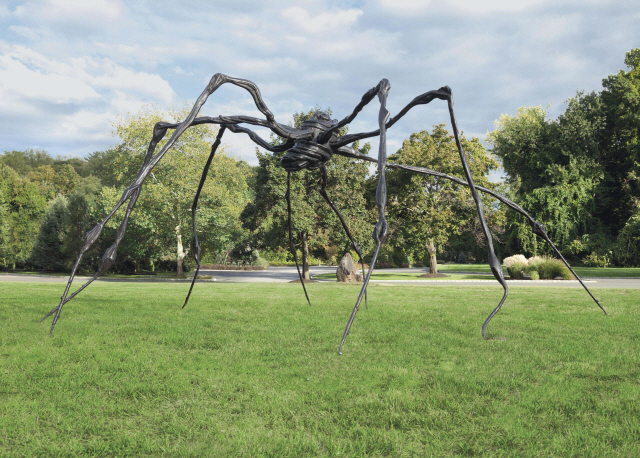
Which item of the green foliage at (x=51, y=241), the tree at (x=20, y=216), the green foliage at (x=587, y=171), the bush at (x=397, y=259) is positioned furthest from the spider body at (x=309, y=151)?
the bush at (x=397, y=259)

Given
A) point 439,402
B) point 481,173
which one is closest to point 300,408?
point 439,402

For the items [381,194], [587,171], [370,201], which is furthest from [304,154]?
[587,171]

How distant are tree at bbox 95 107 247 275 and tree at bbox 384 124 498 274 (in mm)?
9364

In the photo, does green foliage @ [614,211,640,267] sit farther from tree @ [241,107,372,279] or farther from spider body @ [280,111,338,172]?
spider body @ [280,111,338,172]

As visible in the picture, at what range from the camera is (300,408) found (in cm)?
254

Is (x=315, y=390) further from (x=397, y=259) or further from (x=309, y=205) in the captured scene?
(x=397, y=259)

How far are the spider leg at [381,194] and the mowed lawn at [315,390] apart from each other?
54 centimetres

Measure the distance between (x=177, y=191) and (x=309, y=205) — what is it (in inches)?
325

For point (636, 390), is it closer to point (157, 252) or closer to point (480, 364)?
point (480, 364)

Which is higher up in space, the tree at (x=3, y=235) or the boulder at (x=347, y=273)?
the tree at (x=3, y=235)

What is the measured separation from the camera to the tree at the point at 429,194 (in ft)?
73.8

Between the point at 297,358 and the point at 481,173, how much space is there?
22.0 metres

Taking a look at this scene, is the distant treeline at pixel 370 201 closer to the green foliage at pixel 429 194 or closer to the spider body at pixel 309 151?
the green foliage at pixel 429 194

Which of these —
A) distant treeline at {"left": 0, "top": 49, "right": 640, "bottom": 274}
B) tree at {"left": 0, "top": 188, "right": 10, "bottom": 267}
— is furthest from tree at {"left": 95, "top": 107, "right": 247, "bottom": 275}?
tree at {"left": 0, "top": 188, "right": 10, "bottom": 267}
